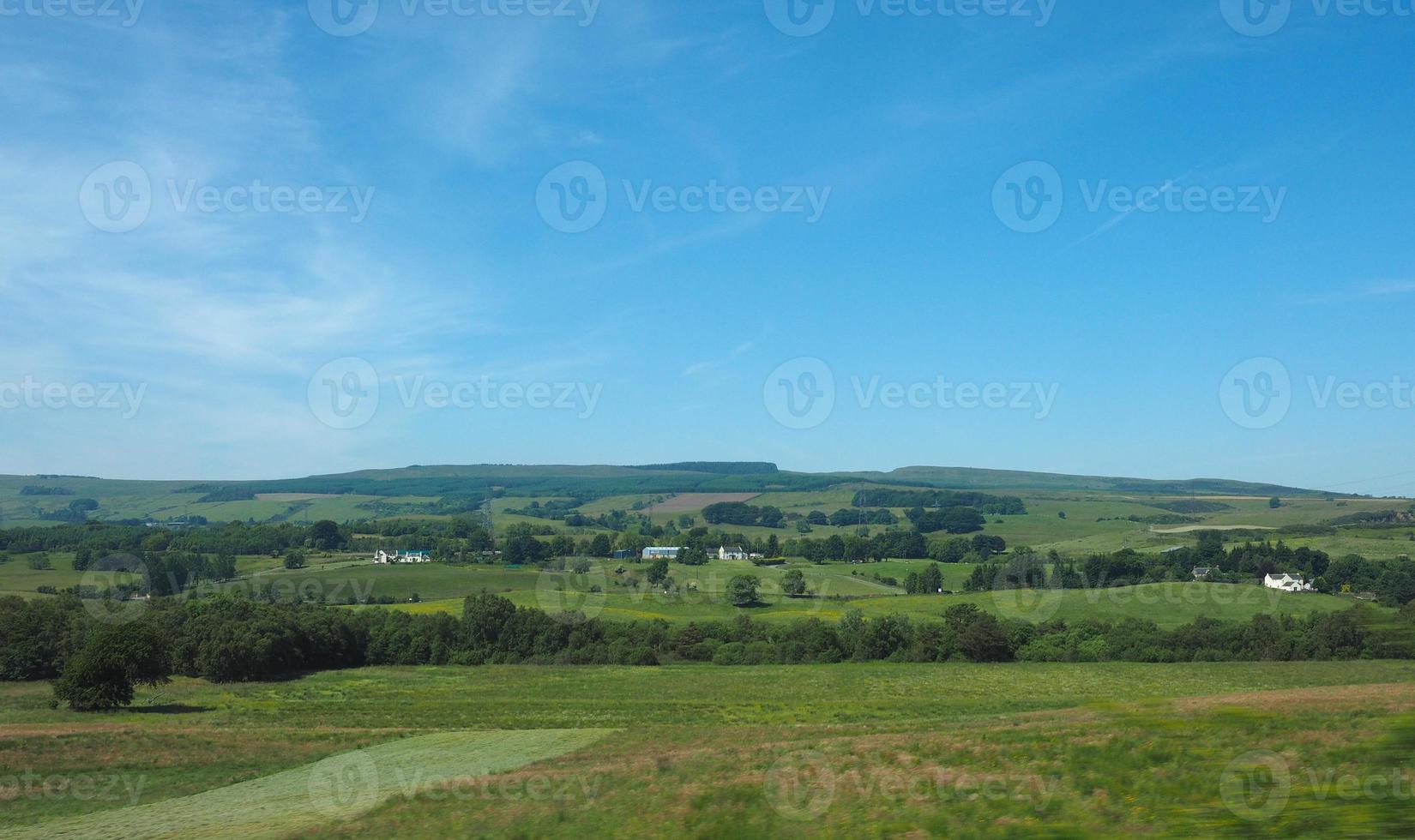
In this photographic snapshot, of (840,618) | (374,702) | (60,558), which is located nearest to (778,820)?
(374,702)

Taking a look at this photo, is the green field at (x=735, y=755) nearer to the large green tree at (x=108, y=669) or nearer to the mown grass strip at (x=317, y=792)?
the mown grass strip at (x=317, y=792)

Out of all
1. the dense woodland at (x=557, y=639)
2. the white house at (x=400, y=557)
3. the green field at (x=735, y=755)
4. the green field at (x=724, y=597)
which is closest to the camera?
the green field at (x=735, y=755)

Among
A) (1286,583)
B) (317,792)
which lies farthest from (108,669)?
(1286,583)

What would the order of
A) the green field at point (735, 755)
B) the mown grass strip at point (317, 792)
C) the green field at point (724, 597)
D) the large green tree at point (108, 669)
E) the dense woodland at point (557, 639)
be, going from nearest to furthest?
the green field at point (735, 755)
the mown grass strip at point (317, 792)
the large green tree at point (108, 669)
the dense woodland at point (557, 639)
the green field at point (724, 597)

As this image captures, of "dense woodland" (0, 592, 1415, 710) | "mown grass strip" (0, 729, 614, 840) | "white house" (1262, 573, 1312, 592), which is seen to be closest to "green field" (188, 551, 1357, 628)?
"white house" (1262, 573, 1312, 592)

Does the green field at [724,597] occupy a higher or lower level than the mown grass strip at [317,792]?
lower

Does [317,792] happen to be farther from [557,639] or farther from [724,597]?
[724,597]

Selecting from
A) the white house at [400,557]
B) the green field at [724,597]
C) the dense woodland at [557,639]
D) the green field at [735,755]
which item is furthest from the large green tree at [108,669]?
the white house at [400,557]
